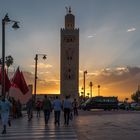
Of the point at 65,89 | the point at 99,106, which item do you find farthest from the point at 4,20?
the point at 65,89

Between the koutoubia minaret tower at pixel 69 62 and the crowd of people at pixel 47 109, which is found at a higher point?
the koutoubia minaret tower at pixel 69 62

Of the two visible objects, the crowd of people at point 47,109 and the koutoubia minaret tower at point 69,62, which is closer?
the crowd of people at point 47,109

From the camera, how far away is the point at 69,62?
15900cm

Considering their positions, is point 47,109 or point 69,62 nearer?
point 47,109

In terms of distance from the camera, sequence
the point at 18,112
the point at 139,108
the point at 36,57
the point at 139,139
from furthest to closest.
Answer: the point at 139,108
the point at 36,57
the point at 18,112
the point at 139,139

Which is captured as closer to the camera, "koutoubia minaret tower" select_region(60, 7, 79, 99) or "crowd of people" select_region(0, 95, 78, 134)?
"crowd of people" select_region(0, 95, 78, 134)

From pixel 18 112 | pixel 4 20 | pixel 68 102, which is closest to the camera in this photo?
pixel 68 102

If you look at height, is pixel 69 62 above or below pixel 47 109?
above

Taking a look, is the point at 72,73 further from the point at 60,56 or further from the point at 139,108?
the point at 139,108

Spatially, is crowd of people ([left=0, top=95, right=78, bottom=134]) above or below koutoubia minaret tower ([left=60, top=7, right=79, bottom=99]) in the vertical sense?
below

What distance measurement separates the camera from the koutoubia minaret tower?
158m

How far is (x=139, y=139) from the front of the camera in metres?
20.8

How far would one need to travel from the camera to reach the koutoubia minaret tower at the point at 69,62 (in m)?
158

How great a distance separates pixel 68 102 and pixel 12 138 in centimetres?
1079
